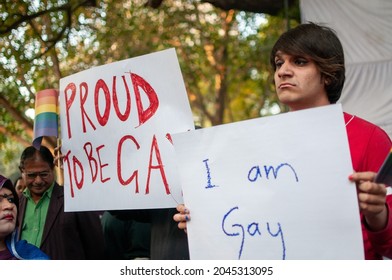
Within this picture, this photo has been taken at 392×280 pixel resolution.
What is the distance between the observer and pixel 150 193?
2.20 meters

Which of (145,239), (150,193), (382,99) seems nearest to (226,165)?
(150,193)

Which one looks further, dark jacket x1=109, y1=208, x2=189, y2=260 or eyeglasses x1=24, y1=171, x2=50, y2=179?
eyeglasses x1=24, y1=171, x2=50, y2=179

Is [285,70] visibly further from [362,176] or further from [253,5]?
[253,5]

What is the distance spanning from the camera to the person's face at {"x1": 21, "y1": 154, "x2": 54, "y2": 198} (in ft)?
11.0

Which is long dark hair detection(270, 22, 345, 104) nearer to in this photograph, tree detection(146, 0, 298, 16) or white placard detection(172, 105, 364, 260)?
white placard detection(172, 105, 364, 260)

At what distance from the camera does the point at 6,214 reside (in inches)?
94.1

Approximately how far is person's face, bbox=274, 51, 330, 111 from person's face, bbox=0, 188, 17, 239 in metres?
1.32

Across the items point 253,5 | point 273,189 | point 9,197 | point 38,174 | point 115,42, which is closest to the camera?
point 273,189

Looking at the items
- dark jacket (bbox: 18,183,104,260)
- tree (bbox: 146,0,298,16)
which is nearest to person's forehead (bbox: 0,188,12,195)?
dark jacket (bbox: 18,183,104,260)

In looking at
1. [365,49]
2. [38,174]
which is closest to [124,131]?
[38,174]

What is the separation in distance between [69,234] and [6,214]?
92 cm

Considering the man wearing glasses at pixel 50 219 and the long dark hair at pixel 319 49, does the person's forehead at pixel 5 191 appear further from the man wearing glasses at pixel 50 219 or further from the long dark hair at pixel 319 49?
the long dark hair at pixel 319 49
